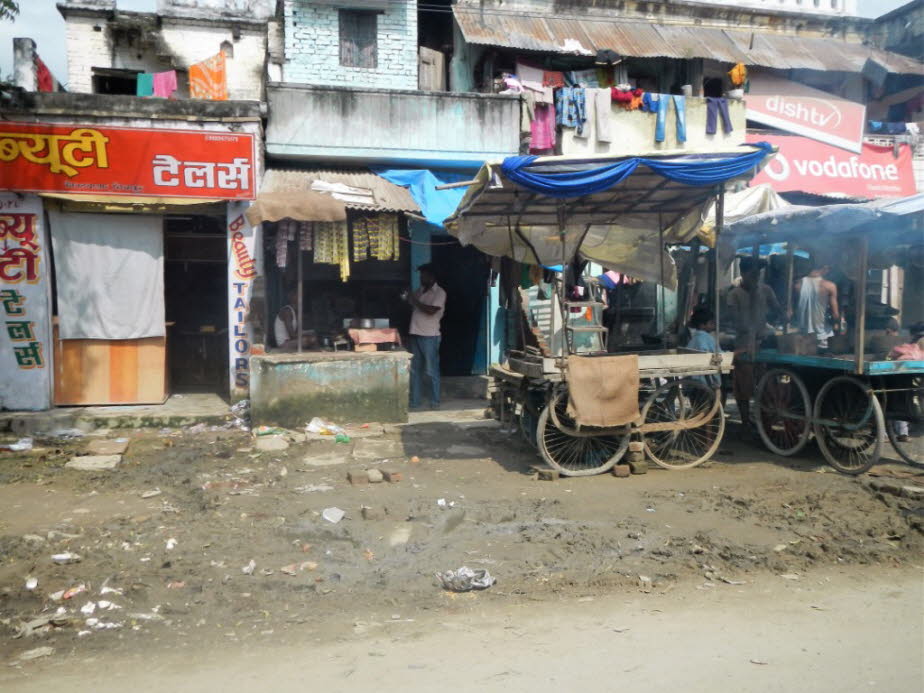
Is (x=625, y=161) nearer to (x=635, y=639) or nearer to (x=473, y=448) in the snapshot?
(x=473, y=448)

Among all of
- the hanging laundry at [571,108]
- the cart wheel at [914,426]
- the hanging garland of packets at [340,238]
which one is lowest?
the cart wheel at [914,426]

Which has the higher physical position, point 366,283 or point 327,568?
point 366,283

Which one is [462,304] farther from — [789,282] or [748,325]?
[789,282]

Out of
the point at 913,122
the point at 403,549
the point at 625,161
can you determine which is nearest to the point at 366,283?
the point at 625,161

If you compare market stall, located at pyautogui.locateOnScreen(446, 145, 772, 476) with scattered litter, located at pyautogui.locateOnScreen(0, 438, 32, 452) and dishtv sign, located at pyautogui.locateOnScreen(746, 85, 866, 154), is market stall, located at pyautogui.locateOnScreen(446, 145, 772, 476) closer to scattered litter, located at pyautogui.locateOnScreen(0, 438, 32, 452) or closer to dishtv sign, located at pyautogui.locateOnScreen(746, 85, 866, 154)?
scattered litter, located at pyautogui.locateOnScreen(0, 438, 32, 452)

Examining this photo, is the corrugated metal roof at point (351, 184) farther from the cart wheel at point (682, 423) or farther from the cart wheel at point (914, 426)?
the cart wheel at point (914, 426)

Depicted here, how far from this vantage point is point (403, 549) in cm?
531

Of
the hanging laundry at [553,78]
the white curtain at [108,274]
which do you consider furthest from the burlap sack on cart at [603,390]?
the hanging laundry at [553,78]

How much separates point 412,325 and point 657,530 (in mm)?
5895

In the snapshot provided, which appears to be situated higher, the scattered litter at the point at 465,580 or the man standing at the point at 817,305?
the man standing at the point at 817,305

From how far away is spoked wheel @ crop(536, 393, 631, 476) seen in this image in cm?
710

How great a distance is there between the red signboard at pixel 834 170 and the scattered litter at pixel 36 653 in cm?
1448

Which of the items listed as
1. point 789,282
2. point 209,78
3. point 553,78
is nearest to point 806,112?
point 553,78

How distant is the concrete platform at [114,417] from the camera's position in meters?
9.09
